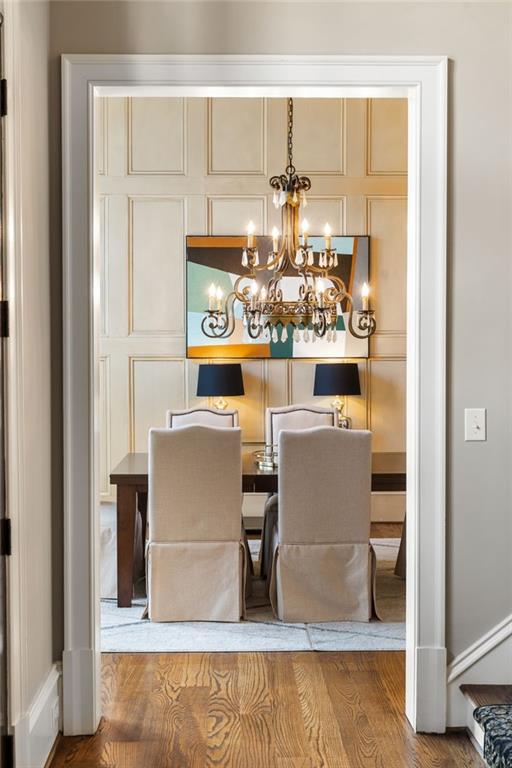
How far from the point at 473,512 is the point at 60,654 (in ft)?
5.13

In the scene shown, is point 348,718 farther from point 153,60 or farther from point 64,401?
point 153,60

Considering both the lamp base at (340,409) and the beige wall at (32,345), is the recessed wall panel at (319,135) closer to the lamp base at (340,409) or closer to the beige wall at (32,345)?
the lamp base at (340,409)

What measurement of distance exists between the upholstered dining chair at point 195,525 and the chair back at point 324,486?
0.83 feet

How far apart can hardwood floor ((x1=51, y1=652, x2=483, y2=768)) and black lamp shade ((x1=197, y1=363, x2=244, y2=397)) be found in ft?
8.38

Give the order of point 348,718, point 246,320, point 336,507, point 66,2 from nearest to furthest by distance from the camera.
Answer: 1. point 66,2
2. point 348,718
3. point 336,507
4. point 246,320

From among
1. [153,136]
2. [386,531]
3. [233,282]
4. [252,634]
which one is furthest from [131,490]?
[153,136]

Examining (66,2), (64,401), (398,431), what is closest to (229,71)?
(66,2)

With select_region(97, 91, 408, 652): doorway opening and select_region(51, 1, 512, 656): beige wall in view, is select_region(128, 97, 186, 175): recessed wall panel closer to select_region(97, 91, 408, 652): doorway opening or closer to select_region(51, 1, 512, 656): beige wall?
select_region(97, 91, 408, 652): doorway opening

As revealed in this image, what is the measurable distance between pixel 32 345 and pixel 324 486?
1925mm

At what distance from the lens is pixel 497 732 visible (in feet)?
7.90

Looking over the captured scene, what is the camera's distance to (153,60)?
9.18ft

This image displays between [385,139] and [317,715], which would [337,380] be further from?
[317,715]

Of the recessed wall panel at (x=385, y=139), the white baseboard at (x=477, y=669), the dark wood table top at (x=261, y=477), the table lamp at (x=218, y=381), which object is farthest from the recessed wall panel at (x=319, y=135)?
the white baseboard at (x=477, y=669)

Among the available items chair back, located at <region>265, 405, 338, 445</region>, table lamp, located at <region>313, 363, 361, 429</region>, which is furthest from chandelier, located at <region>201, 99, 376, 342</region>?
table lamp, located at <region>313, 363, 361, 429</region>
